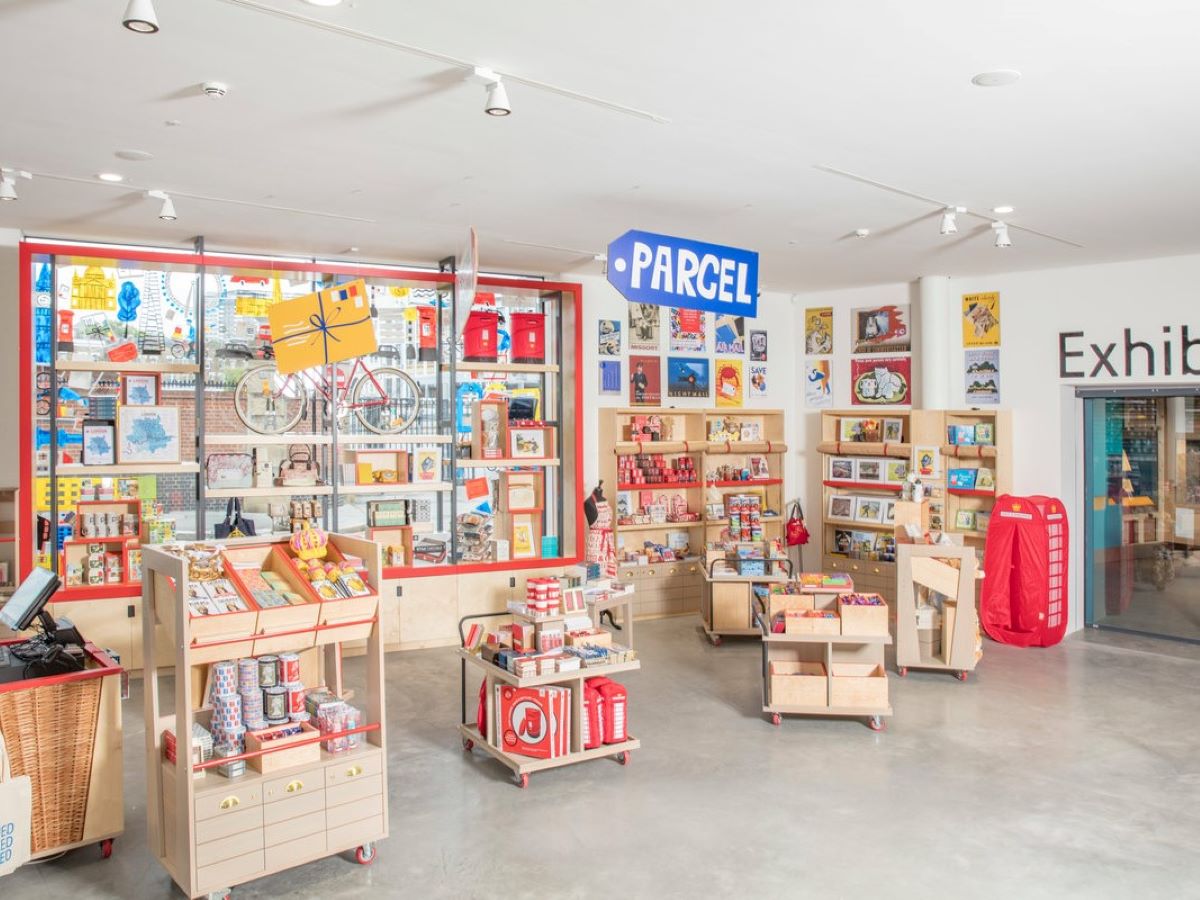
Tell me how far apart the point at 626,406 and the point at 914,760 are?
4931 mm

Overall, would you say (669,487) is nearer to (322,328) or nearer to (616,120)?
(322,328)

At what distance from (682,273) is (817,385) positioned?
5176 mm

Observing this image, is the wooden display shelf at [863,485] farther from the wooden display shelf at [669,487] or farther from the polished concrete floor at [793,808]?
the polished concrete floor at [793,808]

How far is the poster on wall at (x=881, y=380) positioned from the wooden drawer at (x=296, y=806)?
7460 mm

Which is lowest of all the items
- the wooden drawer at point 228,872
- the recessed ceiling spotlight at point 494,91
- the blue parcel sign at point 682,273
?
the wooden drawer at point 228,872

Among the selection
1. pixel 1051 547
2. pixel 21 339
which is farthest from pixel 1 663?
pixel 1051 547

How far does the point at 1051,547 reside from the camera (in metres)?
8.27

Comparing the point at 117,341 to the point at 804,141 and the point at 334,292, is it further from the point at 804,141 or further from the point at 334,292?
the point at 804,141

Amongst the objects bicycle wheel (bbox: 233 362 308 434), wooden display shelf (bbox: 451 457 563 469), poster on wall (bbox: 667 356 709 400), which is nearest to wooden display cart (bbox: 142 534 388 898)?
bicycle wheel (bbox: 233 362 308 434)

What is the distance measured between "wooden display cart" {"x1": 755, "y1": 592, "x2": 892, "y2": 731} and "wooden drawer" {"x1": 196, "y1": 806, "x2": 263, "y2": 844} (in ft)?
11.0

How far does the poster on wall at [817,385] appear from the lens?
10336 mm

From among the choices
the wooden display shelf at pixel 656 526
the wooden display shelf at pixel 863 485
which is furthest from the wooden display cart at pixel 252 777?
the wooden display shelf at pixel 863 485

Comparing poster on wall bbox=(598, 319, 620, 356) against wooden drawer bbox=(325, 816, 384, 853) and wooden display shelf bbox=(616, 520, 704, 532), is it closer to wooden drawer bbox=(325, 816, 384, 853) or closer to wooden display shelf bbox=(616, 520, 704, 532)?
wooden display shelf bbox=(616, 520, 704, 532)

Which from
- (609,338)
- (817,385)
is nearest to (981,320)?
(817,385)
